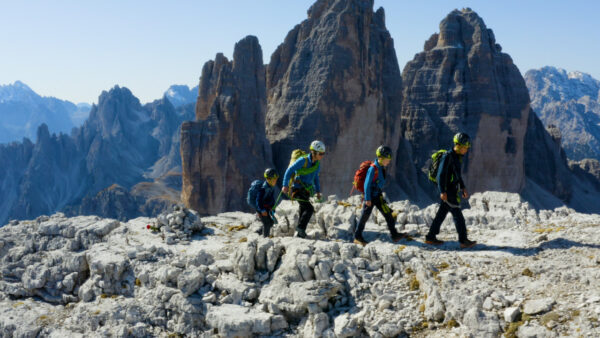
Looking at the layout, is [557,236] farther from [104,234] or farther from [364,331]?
[104,234]

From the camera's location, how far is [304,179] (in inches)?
437

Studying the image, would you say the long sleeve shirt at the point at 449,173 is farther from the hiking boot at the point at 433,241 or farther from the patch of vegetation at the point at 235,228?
the patch of vegetation at the point at 235,228

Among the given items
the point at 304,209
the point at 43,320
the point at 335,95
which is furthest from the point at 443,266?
the point at 335,95

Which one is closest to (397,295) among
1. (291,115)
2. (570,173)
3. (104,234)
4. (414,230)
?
(414,230)

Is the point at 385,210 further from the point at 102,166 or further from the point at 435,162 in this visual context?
the point at 102,166

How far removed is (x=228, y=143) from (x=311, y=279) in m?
33.7

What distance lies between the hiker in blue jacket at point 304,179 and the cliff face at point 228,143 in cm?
3011

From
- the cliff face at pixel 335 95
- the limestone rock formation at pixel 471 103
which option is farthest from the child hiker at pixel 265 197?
the limestone rock formation at pixel 471 103

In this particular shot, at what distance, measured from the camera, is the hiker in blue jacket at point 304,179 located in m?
10.9

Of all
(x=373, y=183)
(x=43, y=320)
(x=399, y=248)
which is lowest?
(x=43, y=320)

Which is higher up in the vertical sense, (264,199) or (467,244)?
(264,199)

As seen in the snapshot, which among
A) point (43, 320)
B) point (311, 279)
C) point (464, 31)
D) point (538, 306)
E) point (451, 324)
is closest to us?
point (538, 306)

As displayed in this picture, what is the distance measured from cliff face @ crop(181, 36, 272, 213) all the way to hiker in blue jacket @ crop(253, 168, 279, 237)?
29528 mm

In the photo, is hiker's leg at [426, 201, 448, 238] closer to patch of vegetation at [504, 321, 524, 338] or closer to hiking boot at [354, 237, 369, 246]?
hiking boot at [354, 237, 369, 246]
